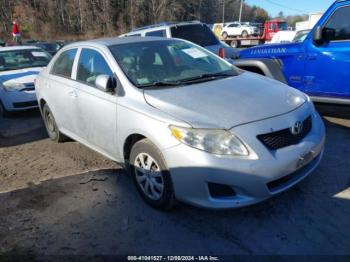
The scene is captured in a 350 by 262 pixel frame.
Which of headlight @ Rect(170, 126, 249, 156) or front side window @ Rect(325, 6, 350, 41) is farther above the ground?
front side window @ Rect(325, 6, 350, 41)

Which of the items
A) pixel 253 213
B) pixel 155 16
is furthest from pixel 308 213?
pixel 155 16

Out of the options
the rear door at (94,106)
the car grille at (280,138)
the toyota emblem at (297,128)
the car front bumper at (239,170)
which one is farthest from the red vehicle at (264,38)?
the car front bumper at (239,170)

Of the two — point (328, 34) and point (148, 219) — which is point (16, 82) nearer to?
point (148, 219)

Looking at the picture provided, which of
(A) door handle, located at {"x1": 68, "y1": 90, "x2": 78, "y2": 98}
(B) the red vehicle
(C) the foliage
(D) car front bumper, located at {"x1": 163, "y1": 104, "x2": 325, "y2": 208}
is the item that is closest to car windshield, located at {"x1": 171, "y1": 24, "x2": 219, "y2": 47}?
(A) door handle, located at {"x1": 68, "y1": 90, "x2": 78, "y2": 98}

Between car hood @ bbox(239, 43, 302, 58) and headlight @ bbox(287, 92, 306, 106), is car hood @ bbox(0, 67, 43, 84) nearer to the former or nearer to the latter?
car hood @ bbox(239, 43, 302, 58)

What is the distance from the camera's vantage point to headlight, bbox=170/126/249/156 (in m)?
2.77

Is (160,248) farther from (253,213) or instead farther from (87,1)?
(87,1)

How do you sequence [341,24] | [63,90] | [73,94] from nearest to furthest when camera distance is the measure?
[73,94], [63,90], [341,24]

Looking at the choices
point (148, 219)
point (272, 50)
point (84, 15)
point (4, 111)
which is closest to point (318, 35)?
point (272, 50)

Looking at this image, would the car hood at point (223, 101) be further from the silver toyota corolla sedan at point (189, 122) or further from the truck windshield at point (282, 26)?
the truck windshield at point (282, 26)

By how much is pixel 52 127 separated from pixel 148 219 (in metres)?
3.06

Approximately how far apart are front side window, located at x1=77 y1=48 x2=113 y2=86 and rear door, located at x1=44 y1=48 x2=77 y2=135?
8.8 inches

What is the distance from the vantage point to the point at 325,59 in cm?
512

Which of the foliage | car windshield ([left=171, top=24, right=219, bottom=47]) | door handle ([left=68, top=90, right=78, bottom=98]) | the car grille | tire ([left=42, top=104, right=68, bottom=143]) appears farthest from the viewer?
the foliage
